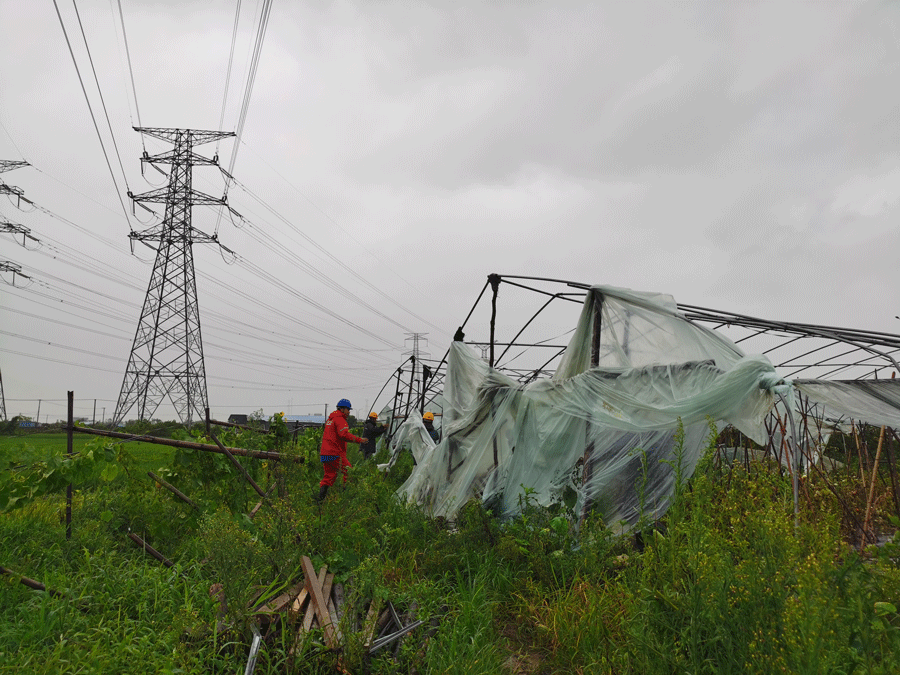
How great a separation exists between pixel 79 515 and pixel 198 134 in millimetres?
19765

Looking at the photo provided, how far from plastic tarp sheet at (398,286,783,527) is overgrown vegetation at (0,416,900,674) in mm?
403

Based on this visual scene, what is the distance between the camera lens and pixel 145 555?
552 cm

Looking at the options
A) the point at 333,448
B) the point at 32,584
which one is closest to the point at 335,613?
the point at 32,584

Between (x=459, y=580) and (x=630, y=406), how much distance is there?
7.40ft

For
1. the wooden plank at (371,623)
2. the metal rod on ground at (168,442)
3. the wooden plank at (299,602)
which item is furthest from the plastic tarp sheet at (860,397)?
the metal rod on ground at (168,442)

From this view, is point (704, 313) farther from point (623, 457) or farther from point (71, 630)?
point (71, 630)

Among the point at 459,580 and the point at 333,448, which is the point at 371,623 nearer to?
the point at 459,580

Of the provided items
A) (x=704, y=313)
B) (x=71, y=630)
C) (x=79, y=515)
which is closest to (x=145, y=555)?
(x=79, y=515)

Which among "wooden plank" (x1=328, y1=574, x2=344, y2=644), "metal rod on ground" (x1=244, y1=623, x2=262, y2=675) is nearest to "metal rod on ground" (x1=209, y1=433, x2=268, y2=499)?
"wooden plank" (x1=328, y1=574, x2=344, y2=644)

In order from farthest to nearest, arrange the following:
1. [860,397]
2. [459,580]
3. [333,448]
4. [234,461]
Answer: [333,448], [234,461], [860,397], [459,580]

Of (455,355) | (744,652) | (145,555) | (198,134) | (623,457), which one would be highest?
(198,134)

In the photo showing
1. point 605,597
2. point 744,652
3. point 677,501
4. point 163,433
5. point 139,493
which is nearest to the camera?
point 744,652

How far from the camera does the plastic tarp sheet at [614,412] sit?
4660 mm

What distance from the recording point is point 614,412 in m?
5.32
